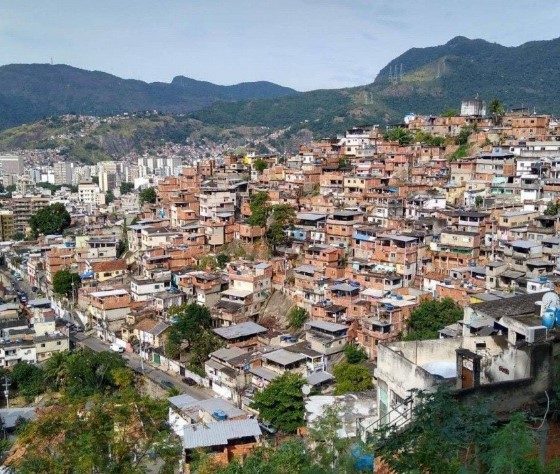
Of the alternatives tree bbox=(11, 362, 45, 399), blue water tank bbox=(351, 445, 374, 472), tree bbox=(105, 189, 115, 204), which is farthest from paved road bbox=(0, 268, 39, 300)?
blue water tank bbox=(351, 445, 374, 472)

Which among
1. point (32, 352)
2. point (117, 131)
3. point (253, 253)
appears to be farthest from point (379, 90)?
point (32, 352)

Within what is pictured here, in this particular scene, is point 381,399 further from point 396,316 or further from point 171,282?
point 171,282

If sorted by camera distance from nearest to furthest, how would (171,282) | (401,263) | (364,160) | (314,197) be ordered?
(401,263)
(171,282)
(314,197)
(364,160)

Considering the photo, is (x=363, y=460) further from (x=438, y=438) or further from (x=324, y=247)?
(x=324, y=247)

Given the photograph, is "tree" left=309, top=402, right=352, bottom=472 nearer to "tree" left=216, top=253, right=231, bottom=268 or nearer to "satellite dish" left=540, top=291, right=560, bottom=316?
"satellite dish" left=540, top=291, right=560, bottom=316

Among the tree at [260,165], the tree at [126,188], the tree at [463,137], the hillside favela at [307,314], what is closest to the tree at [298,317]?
the hillside favela at [307,314]

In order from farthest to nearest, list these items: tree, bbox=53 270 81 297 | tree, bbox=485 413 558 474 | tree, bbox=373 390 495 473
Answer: tree, bbox=53 270 81 297, tree, bbox=373 390 495 473, tree, bbox=485 413 558 474

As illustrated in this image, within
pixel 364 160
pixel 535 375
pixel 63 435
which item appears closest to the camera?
pixel 535 375
